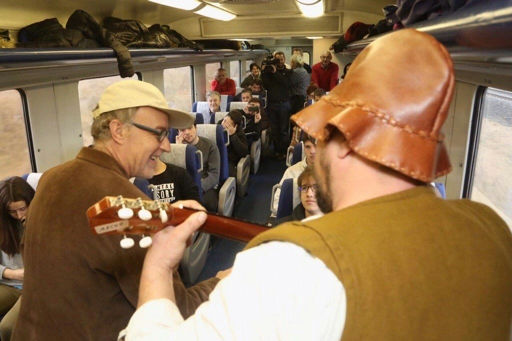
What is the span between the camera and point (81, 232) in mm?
1209

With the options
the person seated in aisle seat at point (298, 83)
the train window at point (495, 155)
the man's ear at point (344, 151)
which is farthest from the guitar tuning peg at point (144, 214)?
the person seated in aisle seat at point (298, 83)

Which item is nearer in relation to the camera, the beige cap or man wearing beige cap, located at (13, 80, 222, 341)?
man wearing beige cap, located at (13, 80, 222, 341)

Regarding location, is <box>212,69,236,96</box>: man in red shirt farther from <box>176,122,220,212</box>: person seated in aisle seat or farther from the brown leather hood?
the brown leather hood

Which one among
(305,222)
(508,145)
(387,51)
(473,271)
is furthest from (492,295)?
(508,145)

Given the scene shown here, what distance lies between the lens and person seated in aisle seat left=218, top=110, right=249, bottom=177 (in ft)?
19.0

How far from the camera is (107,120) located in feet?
4.99

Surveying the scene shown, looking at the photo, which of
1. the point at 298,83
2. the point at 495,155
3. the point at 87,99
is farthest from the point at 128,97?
the point at 298,83

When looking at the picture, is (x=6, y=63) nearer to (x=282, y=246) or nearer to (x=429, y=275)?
(x=282, y=246)

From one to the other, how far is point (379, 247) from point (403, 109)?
259 mm

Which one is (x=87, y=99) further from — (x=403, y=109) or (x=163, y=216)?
(x=403, y=109)

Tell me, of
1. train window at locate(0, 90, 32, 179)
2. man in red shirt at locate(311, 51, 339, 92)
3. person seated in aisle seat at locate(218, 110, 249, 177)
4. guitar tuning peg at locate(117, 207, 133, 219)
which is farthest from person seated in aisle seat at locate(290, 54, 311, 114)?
guitar tuning peg at locate(117, 207, 133, 219)

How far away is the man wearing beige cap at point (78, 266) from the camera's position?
1.21m

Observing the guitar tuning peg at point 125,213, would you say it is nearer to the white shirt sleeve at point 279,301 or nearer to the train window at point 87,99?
the white shirt sleeve at point 279,301

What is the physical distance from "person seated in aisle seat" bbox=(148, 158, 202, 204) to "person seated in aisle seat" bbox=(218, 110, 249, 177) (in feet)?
7.07
